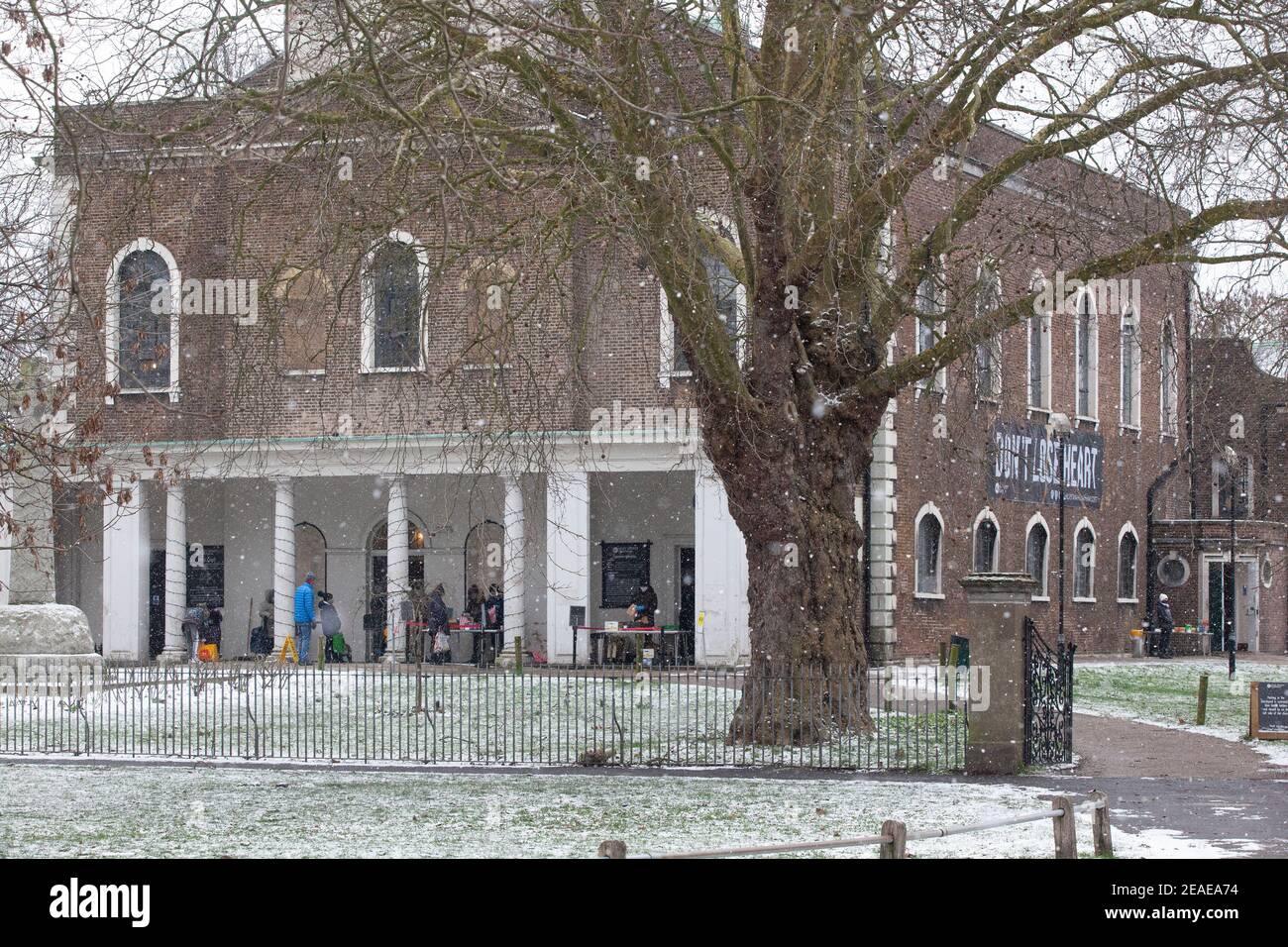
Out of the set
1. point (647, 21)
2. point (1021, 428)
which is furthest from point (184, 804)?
point (1021, 428)

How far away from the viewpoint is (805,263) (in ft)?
67.3

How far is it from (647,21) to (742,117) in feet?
12.9

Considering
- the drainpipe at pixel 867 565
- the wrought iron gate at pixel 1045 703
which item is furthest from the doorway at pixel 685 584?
the wrought iron gate at pixel 1045 703

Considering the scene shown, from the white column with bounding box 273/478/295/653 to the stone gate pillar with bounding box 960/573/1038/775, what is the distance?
68.1 ft

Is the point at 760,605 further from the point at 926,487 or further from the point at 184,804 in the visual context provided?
the point at 926,487

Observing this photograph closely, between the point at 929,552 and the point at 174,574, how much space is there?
1628 cm

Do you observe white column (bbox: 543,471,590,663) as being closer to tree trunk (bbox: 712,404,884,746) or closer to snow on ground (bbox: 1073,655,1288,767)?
snow on ground (bbox: 1073,655,1288,767)

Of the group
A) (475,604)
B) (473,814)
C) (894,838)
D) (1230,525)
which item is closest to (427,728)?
(473,814)

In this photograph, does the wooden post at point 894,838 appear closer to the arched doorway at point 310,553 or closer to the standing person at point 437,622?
the standing person at point 437,622

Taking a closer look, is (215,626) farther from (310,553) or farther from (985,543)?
(985,543)

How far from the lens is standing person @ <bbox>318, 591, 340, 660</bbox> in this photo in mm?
36938

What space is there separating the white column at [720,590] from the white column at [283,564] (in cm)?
875

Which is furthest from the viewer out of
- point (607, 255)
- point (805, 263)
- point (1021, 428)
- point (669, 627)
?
point (1021, 428)

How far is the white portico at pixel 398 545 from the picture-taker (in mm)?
34781
